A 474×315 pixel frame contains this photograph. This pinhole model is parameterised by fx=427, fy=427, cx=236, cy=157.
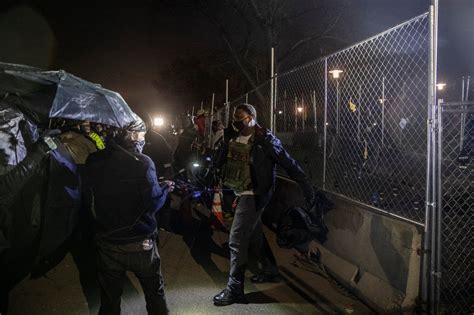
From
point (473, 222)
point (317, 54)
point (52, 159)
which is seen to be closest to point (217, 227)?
point (52, 159)

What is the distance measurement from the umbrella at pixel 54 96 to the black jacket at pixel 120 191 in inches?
65.3

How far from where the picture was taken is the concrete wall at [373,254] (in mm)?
4012

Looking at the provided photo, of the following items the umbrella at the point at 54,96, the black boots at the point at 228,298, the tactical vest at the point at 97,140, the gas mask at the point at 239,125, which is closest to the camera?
the black boots at the point at 228,298

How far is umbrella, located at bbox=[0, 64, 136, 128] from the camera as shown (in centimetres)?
523

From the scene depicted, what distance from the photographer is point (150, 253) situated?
3.51 metres

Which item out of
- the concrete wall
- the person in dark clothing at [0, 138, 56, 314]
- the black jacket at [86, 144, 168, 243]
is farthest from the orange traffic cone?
the black jacket at [86, 144, 168, 243]

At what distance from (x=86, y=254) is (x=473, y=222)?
19.2ft

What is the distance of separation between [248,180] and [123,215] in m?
1.79

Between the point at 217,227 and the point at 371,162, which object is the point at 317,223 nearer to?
the point at 217,227

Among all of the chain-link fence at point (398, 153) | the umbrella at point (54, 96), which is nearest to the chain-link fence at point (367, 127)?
the chain-link fence at point (398, 153)

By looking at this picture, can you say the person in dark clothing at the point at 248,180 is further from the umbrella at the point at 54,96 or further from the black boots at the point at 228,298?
the umbrella at the point at 54,96

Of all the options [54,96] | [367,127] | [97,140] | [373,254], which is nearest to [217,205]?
[97,140]

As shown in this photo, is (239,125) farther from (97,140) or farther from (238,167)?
(97,140)

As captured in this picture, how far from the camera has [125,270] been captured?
349 centimetres
